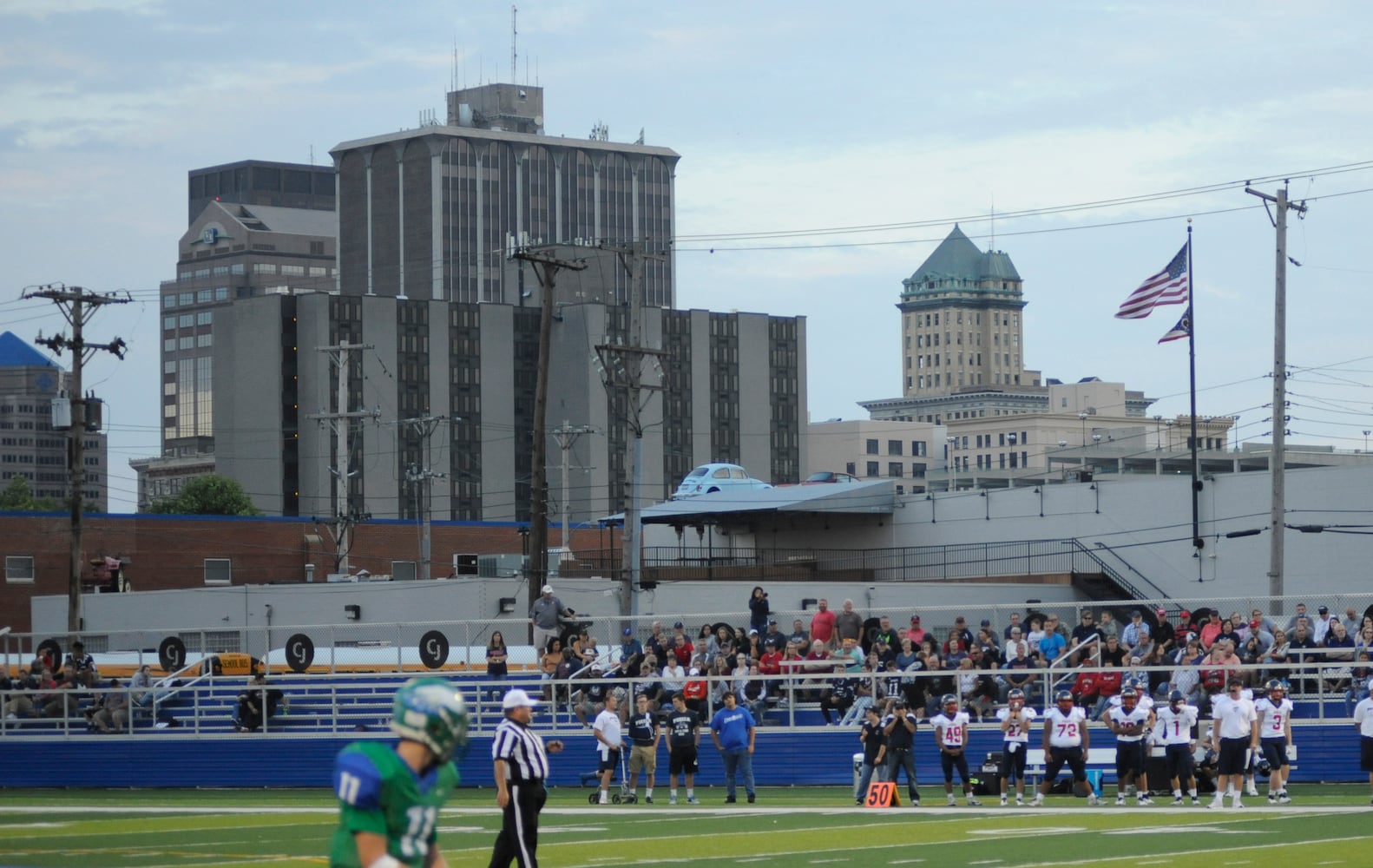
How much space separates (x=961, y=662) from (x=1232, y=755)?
7041 millimetres

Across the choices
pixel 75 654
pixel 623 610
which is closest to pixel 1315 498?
pixel 623 610

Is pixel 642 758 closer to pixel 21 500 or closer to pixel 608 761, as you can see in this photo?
pixel 608 761

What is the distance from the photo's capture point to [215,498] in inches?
5458

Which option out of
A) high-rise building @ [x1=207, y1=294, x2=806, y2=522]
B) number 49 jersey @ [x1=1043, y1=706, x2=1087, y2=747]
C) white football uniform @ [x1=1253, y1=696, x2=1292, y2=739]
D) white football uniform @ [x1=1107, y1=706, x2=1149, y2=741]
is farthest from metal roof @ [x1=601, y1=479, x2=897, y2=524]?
high-rise building @ [x1=207, y1=294, x2=806, y2=522]

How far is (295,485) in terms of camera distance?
147 metres

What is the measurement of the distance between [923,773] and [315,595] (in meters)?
30.4

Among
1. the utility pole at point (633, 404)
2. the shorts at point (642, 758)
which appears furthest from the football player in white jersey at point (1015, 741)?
the utility pole at point (633, 404)

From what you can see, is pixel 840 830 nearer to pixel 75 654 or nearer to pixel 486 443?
pixel 75 654

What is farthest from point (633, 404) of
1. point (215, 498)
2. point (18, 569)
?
point (215, 498)

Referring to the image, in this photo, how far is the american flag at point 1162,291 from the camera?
46188 millimetres

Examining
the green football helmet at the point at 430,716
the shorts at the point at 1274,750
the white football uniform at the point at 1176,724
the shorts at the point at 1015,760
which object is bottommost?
the shorts at the point at 1015,760

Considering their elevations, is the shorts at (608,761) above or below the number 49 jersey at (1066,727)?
below

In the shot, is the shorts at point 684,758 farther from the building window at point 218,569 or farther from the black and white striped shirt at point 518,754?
the building window at point 218,569

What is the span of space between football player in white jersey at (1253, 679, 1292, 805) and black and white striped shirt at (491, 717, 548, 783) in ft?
40.6
